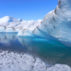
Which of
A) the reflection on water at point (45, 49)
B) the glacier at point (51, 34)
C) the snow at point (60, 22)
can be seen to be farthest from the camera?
the reflection on water at point (45, 49)

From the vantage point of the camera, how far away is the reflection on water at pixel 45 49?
5469 millimetres

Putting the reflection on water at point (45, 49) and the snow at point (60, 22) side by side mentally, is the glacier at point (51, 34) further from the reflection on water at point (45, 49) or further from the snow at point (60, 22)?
the reflection on water at point (45, 49)

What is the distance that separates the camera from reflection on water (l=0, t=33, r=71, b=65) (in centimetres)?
547

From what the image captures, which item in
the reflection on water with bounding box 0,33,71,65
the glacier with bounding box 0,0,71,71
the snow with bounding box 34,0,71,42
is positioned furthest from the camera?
the reflection on water with bounding box 0,33,71,65

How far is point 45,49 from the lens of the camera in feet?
22.8

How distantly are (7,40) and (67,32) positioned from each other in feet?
15.0

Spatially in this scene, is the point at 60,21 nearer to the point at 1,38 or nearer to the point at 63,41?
the point at 63,41

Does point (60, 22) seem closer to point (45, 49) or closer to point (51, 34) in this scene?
point (51, 34)

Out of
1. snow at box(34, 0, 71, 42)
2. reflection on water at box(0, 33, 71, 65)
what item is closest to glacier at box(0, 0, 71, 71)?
snow at box(34, 0, 71, 42)

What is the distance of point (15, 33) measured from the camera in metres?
8.55

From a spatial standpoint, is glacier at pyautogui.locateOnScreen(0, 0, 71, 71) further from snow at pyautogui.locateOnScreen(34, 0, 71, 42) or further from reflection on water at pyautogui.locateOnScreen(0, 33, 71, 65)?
reflection on water at pyautogui.locateOnScreen(0, 33, 71, 65)

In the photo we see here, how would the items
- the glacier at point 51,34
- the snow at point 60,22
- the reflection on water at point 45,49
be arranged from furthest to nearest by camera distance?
the reflection on water at point 45,49
the snow at point 60,22
the glacier at point 51,34

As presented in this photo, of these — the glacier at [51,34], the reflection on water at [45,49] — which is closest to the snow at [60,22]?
the glacier at [51,34]

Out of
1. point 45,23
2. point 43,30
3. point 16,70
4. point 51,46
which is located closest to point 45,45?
point 51,46
